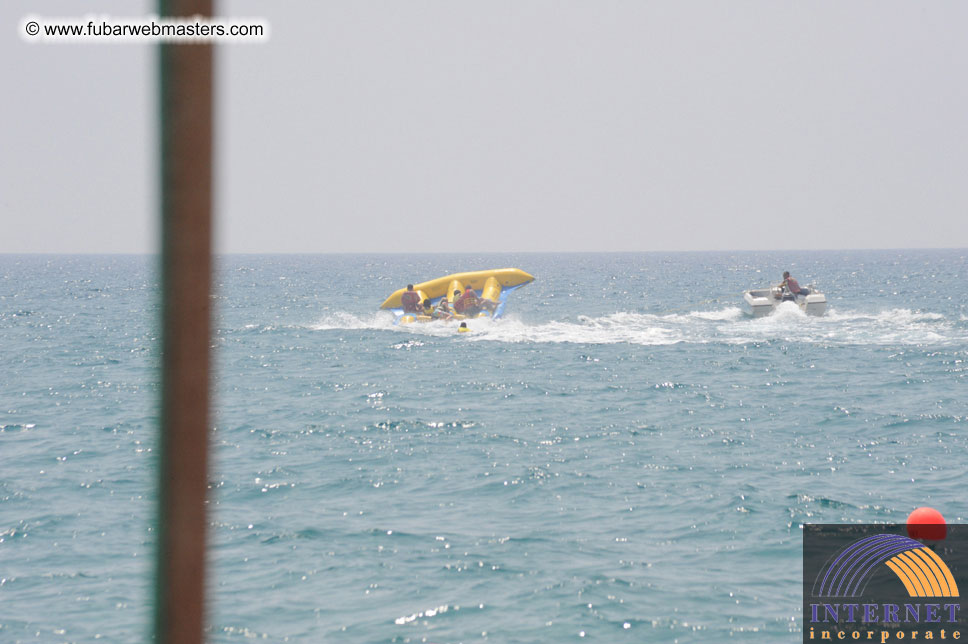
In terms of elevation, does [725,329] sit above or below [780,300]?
below

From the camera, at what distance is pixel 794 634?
7.03m

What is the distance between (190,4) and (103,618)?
7.26m

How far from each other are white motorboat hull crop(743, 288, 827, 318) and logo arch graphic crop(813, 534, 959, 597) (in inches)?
845

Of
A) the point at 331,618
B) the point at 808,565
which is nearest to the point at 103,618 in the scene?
the point at 331,618

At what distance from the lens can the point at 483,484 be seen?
1112cm

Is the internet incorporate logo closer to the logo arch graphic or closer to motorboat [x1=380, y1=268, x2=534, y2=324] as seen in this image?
the logo arch graphic

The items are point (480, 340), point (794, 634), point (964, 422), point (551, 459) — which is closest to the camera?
point (794, 634)

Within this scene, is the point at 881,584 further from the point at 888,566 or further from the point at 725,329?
the point at 725,329

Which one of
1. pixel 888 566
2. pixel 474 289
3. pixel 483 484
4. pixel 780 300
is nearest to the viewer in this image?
pixel 888 566

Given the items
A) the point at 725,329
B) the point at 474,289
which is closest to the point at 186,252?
the point at 474,289

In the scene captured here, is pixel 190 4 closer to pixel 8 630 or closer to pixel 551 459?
pixel 8 630

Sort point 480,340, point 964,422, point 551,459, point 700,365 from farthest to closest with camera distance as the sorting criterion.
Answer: point 480,340, point 700,365, point 964,422, point 551,459

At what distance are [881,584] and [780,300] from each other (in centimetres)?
2285

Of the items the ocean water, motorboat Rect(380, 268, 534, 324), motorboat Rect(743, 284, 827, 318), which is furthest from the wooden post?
motorboat Rect(743, 284, 827, 318)
